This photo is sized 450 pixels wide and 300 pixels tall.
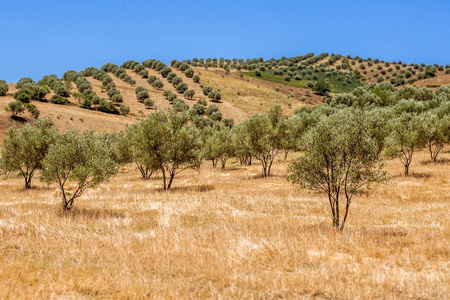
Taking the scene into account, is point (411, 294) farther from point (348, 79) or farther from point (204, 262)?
point (348, 79)

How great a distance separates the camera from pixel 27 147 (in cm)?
3531

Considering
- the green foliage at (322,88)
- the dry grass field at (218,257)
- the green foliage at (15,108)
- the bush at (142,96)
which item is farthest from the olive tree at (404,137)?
the green foliage at (322,88)

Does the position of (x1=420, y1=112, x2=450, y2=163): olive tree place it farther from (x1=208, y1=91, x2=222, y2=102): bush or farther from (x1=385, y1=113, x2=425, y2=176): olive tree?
(x1=208, y1=91, x2=222, y2=102): bush

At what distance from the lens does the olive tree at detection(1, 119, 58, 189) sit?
35.3 meters

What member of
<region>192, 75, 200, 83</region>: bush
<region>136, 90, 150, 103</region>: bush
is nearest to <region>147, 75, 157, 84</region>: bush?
<region>192, 75, 200, 83</region>: bush

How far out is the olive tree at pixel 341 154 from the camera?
1490 centimetres

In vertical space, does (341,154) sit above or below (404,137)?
below

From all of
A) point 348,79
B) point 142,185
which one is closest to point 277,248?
point 142,185

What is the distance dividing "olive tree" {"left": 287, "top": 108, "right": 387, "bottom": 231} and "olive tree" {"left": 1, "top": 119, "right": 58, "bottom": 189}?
115 ft

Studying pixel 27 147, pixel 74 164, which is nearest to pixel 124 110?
pixel 27 147

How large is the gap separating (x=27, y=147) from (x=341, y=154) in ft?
128

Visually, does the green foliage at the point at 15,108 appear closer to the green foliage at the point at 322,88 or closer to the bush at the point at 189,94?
the bush at the point at 189,94

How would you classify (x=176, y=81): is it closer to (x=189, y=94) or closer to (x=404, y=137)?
(x=189, y=94)

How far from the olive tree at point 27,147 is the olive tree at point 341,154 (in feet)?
115
